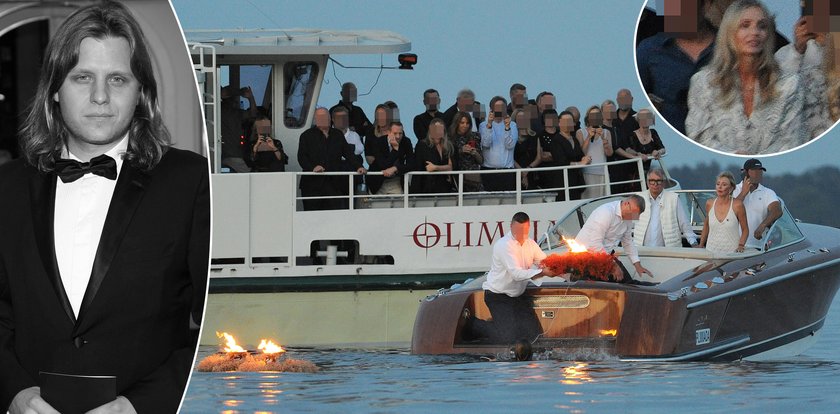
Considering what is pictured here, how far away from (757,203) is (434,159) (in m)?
3.38

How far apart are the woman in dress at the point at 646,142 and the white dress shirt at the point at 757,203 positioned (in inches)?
88.8

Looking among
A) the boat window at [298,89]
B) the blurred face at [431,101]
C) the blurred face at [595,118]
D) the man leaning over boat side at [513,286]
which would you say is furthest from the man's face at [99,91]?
the boat window at [298,89]

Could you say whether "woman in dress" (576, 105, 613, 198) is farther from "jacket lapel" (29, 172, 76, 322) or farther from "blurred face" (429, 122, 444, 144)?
"jacket lapel" (29, 172, 76, 322)

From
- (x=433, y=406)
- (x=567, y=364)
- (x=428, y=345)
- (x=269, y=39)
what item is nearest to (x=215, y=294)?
(x=269, y=39)

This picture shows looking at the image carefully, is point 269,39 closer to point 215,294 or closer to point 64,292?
point 215,294

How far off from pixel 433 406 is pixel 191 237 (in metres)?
7.23

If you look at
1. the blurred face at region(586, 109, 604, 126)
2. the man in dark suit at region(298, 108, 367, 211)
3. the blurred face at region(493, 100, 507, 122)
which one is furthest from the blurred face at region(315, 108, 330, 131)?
the blurred face at region(586, 109, 604, 126)

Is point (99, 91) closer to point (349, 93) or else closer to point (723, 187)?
point (723, 187)

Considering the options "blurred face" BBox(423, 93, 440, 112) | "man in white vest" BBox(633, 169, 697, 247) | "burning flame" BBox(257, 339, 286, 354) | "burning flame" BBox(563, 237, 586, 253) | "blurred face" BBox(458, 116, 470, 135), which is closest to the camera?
"burning flame" BBox(563, 237, 586, 253)

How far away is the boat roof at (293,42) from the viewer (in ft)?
52.1

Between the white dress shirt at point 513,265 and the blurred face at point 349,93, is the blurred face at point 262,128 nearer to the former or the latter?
the blurred face at point 349,93

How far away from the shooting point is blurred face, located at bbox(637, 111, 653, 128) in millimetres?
14381

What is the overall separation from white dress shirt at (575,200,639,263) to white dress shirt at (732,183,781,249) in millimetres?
1058

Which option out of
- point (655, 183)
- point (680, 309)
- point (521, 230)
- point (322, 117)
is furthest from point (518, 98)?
point (680, 309)
